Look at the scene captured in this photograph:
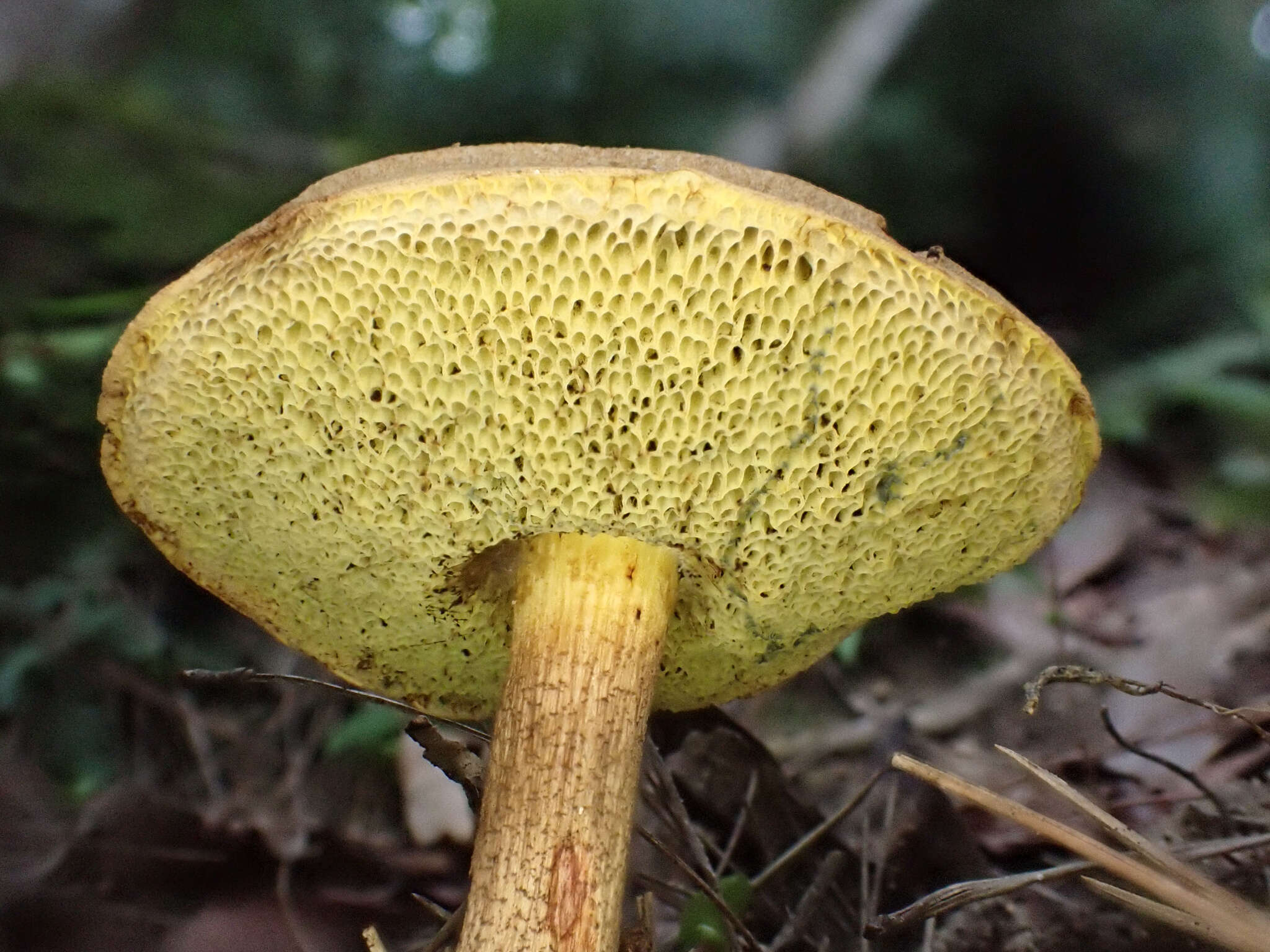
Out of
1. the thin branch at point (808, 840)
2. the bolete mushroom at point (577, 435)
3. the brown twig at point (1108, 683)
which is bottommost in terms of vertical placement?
the thin branch at point (808, 840)

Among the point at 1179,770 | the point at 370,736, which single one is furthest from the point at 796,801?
the point at 370,736

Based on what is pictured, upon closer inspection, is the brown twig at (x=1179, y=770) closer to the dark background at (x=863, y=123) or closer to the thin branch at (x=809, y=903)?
the thin branch at (x=809, y=903)

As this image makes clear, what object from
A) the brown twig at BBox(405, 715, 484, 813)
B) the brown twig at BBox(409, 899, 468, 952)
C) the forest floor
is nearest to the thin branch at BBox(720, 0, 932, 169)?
the forest floor

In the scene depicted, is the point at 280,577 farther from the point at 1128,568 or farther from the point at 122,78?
the point at 122,78

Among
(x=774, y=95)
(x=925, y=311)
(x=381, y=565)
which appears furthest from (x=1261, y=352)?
(x=381, y=565)

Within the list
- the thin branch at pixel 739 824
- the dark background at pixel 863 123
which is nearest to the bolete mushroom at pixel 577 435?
the thin branch at pixel 739 824

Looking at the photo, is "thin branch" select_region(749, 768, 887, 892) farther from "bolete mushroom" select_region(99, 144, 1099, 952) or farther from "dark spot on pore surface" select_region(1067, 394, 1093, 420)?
"dark spot on pore surface" select_region(1067, 394, 1093, 420)

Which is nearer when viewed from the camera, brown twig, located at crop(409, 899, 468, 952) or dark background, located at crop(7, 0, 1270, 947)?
brown twig, located at crop(409, 899, 468, 952)

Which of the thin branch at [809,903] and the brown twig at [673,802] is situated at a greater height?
the brown twig at [673,802]
